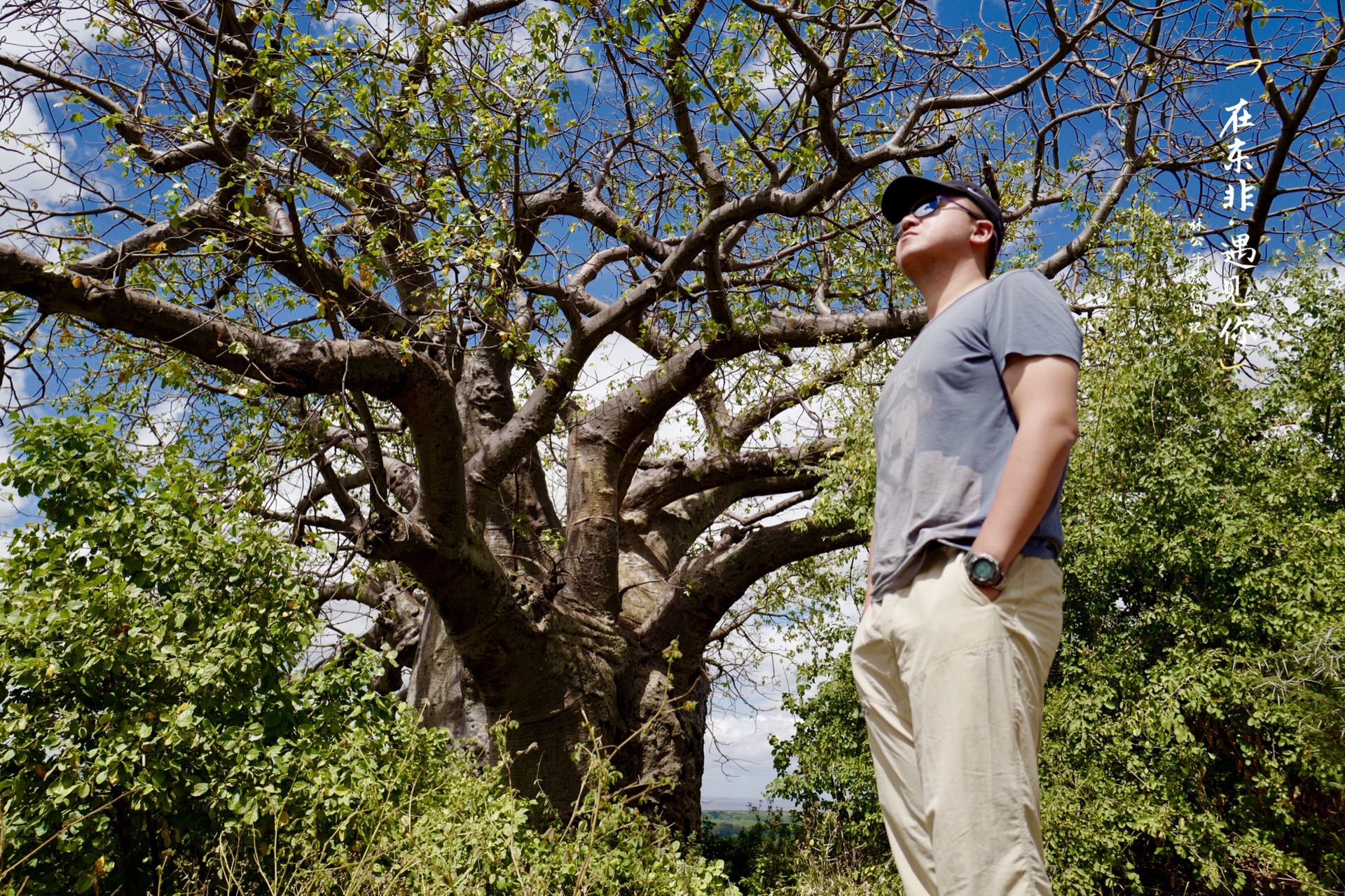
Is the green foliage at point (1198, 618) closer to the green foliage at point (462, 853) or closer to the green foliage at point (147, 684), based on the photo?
the green foliage at point (462, 853)

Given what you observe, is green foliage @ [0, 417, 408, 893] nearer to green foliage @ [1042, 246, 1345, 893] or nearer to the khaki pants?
the khaki pants

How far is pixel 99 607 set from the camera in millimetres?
3309

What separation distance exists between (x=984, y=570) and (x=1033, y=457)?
0.76 ft

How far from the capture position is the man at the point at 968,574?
1.66 meters

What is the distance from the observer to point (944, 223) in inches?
86.3

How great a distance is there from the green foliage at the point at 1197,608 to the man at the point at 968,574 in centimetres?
361

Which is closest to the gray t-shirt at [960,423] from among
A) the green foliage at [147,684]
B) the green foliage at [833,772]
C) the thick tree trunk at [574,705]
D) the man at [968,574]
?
the man at [968,574]

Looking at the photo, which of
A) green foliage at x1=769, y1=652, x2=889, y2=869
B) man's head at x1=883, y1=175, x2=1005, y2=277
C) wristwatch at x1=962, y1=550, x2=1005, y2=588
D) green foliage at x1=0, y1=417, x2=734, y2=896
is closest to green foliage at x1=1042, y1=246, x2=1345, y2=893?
green foliage at x1=769, y1=652, x2=889, y2=869

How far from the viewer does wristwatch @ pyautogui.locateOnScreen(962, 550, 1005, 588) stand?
1676 millimetres

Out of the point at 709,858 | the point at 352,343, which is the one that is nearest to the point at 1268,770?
the point at 709,858

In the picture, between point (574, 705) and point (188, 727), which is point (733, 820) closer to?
point (574, 705)

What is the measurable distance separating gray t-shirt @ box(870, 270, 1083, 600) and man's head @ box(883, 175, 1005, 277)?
0.18 meters

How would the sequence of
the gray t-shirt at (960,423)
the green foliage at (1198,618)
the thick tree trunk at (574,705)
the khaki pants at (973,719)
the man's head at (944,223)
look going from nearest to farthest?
the khaki pants at (973,719) → the gray t-shirt at (960,423) → the man's head at (944,223) → the green foliage at (1198,618) → the thick tree trunk at (574,705)

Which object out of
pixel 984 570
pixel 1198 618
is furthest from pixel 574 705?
pixel 984 570
